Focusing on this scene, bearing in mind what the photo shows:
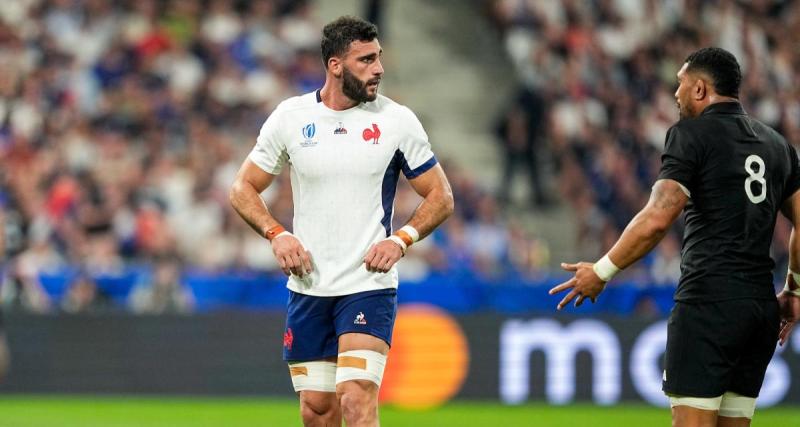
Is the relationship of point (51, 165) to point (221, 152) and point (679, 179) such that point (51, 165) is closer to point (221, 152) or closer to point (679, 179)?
point (221, 152)

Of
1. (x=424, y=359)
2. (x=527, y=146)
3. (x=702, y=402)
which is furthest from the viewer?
(x=527, y=146)

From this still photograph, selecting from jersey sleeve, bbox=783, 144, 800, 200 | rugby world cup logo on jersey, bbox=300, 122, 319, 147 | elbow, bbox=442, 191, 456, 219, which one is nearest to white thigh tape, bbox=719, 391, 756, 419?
jersey sleeve, bbox=783, 144, 800, 200

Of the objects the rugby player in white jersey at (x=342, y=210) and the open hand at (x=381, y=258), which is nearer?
the open hand at (x=381, y=258)

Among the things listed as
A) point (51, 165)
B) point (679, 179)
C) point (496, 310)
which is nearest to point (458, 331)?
point (496, 310)

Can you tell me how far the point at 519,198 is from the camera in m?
18.7

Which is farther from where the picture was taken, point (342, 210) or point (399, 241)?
point (342, 210)

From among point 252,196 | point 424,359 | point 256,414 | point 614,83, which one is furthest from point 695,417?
point 614,83

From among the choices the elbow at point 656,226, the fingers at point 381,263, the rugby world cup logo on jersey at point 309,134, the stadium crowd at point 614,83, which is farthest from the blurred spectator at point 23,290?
the elbow at point 656,226

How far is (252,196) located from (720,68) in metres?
2.55

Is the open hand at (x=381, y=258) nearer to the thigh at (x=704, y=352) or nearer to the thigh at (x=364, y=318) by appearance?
the thigh at (x=364, y=318)

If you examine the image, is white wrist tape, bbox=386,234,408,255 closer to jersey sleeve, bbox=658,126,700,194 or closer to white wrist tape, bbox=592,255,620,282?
white wrist tape, bbox=592,255,620,282

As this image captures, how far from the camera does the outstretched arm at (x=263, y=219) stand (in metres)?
7.08

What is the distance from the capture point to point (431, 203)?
7.41m

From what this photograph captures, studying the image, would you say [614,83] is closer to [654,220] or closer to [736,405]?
[736,405]
